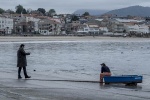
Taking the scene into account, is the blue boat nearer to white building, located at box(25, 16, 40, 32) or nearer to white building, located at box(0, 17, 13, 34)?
white building, located at box(0, 17, 13, 34)

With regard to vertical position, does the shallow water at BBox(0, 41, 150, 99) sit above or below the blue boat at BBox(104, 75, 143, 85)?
below

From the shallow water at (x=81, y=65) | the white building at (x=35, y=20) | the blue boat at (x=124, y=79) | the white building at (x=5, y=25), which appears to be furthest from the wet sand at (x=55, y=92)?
the white building at (x=35, y=20)

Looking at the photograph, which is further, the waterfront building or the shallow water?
the waterfront building

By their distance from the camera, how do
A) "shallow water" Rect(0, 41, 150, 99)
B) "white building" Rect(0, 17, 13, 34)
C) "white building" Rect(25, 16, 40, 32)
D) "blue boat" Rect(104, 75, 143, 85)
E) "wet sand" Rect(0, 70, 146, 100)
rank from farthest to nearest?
"white building" Rect(25, 16, 40, 32) < "white building" Rect(0, 17, 13, 34) < "shallow water" Rect(0, 41, 150, 99) < "blue boat" Rect(104, 75, 143, 85) < "wet sand" Rect(0, 70, 146, 100)

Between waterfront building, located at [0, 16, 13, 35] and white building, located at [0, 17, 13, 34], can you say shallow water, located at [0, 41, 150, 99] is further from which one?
waterfront building, located at [0, 16, 13, 35]

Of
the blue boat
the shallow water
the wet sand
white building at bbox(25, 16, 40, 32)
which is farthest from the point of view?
white building at bbox(25, 16, 40, 32)

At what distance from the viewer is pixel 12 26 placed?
184 meters

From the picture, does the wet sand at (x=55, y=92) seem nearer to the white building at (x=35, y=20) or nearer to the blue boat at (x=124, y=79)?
the blue boat at (x=124, y=79)

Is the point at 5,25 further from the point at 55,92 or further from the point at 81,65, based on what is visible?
the point at 55,92

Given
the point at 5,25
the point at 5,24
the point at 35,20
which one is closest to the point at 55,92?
the point at 5,24

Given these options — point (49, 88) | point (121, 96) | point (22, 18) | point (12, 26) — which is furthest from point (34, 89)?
point (22, 18)

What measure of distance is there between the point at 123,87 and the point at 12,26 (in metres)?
168

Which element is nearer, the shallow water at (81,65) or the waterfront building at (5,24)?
the shallow water at (81,65)

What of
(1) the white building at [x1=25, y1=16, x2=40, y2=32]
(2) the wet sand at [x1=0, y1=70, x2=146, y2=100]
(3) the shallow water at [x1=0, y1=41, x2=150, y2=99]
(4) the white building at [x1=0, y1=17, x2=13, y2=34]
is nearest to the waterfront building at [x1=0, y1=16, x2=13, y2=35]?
(4) the white building at [x1=0, y1=17, x2=13, y2=34]
